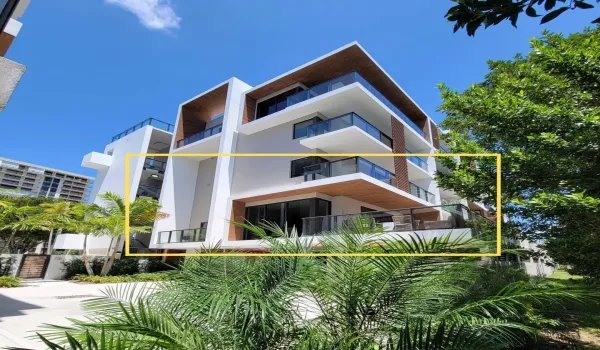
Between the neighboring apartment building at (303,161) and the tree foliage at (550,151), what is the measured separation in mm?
4930

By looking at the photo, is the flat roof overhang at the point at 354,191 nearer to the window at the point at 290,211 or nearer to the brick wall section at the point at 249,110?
the window at the point at 290,211

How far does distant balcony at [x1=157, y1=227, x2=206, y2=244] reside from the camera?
1798 cm

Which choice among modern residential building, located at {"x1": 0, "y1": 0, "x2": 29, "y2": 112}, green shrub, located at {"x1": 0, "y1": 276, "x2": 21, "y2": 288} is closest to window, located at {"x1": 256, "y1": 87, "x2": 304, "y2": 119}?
green shrub, located at {"x1": 0, "y1": 276, "x2": 21, "y2": 288}

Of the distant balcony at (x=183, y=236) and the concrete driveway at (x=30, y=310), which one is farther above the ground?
the distant balcony at (x=183, y=236)

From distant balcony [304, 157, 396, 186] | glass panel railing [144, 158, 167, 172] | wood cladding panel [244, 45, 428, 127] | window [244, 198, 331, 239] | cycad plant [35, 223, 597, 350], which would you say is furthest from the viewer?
glass panel railing [144, 158, 167, 172]

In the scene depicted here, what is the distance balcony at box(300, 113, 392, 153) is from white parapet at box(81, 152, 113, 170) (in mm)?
18730

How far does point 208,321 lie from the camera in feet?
8.59

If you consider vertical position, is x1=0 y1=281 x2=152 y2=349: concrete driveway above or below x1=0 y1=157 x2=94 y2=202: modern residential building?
below

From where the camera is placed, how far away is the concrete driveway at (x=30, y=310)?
5.49m

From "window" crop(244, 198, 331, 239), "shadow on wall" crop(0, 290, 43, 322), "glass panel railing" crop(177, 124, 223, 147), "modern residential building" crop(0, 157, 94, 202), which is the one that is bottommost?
"shadow on wall" crop(0, 290, 43, 322)

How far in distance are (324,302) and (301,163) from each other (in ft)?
47.2

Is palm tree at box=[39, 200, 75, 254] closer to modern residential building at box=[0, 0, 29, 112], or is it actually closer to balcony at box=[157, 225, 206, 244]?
balcony at box=[157, 225, 206, 244]

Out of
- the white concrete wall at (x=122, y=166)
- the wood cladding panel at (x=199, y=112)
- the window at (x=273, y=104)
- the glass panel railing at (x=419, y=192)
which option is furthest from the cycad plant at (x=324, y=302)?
the white concrete wall at (x=122, y=166)

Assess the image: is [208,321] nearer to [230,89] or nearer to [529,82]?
[529,82]
